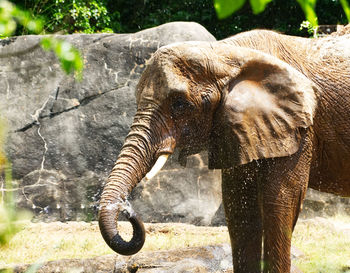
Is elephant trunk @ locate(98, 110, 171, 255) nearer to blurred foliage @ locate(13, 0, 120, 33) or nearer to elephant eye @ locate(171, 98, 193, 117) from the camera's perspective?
elephant eye @ locate(171, 98, 193, 117)

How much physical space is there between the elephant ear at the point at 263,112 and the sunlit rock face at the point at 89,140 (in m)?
4.20

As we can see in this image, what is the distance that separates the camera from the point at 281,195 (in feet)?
12.8

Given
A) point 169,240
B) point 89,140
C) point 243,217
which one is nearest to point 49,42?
point 243,217

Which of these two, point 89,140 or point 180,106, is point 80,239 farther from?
point 180,106

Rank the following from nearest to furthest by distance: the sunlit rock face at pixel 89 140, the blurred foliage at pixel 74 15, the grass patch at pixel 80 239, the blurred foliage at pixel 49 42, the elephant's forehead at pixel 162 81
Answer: the blurred foliage at pixel 49 42 < the elephant's forehead at pixel 162 81 < the grass patch at pixel 80 239 < the sunlit rock face at pixel 89 140 < the blurred foliage at pixel 74 15

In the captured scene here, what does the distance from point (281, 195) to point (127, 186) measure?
43.3 inches

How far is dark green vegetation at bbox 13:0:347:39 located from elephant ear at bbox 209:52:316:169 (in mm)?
9542

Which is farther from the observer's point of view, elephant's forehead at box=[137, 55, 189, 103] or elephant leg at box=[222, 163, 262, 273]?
elephant leg at box=[222, 163, 262, 273]

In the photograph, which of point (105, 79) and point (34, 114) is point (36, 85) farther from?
point (105, 79)

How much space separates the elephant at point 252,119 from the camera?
389 centimetres

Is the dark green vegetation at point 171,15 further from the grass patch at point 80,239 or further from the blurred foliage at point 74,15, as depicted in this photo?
the grass patch at point 80,239

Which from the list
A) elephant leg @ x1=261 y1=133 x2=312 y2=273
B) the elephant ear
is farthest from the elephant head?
elephant leg @ x1=261 y1=133 x2=312 y2=273

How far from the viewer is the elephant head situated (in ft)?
12.8

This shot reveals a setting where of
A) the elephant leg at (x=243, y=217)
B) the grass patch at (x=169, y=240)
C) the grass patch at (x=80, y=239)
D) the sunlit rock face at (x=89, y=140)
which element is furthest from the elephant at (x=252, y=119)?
the sunlit rock face at (x=89, y=140)
